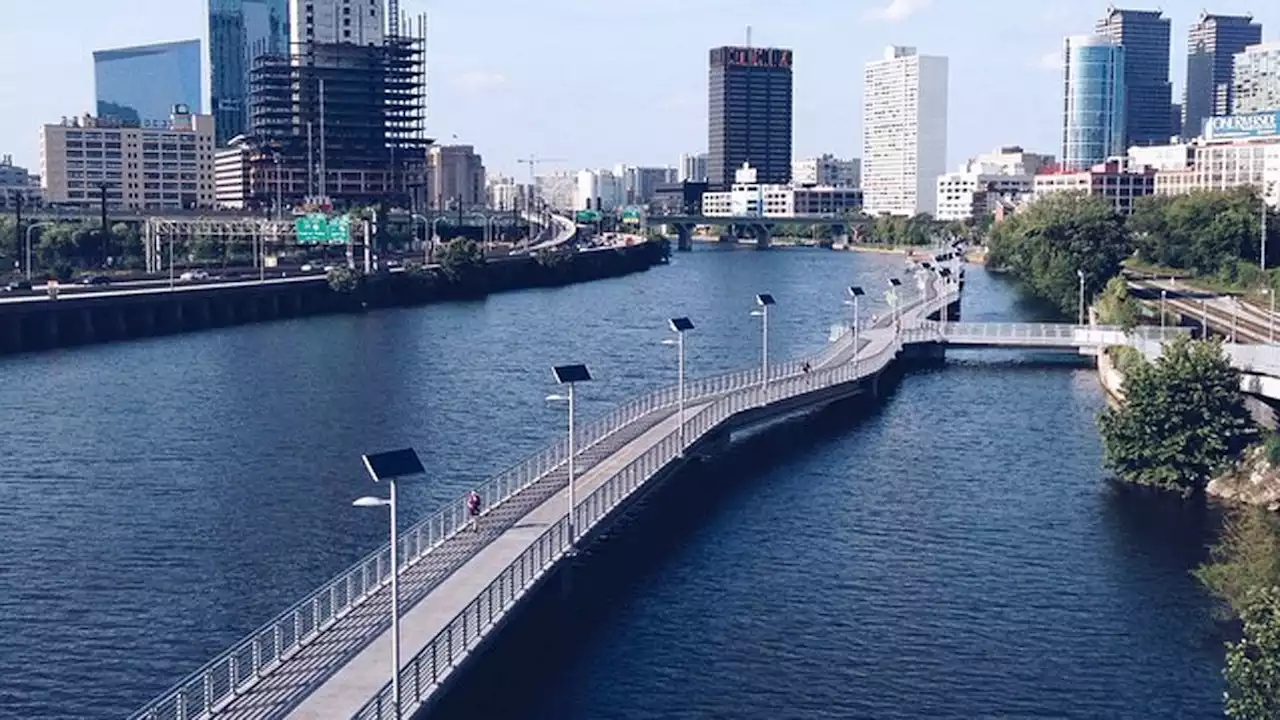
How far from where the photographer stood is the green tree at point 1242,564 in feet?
122

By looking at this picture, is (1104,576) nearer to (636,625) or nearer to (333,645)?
(636,625)

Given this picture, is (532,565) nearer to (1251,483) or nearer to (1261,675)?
(1261,675)

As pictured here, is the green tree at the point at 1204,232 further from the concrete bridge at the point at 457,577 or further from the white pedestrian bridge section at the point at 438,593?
the white pedestrian bridge section at the point at 438,593

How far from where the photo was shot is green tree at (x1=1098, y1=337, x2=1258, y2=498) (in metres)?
51.4

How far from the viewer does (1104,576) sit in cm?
4262

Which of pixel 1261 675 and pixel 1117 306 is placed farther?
pixel 1117 306

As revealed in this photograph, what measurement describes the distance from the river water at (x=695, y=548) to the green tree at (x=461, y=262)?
203 feet

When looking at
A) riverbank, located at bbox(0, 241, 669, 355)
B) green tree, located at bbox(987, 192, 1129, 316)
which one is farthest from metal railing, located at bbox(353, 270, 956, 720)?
riverbank, located at bbox(0, 241, 669, 355)

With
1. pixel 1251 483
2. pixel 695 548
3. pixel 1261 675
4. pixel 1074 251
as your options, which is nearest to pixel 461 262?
pixel 1074 251

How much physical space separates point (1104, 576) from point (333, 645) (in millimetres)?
22044

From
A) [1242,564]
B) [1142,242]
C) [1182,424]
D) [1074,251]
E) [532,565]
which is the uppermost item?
[1142,242]

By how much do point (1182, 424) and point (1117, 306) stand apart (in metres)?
40.5

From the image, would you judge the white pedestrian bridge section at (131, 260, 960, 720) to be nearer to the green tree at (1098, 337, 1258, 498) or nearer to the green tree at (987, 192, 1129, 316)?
the green tree at (1098, 337, 1258, 498)

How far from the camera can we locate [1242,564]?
38.5 meters
